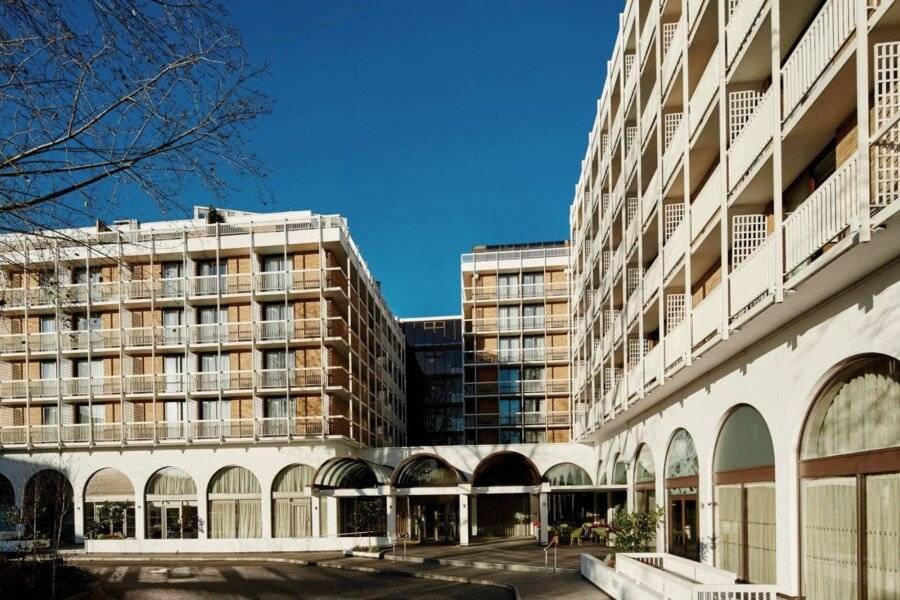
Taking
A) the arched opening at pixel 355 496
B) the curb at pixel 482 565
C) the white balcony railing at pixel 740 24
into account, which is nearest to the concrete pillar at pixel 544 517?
the curb at pixel 482 565

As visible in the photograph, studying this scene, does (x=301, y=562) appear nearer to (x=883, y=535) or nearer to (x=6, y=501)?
(x=6, y=501)

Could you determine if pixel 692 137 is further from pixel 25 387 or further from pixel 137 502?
pixel 25 387

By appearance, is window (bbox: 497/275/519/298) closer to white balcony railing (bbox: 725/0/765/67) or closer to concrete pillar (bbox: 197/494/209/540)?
concrete pillar (bbox: 197/494/209/540)

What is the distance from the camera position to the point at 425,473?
42.0 meters

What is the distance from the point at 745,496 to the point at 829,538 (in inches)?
187

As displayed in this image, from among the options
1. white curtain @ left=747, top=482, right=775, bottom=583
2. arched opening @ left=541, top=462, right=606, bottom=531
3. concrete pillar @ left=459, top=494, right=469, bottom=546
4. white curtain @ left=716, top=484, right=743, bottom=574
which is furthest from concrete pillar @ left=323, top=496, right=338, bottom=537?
white curtain @ left=747, top=482, right=775, bottom=583

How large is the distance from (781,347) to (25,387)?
1714 inches

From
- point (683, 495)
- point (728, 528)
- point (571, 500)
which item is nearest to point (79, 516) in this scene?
point (571, 500)

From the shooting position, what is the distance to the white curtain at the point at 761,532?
15.9 meters

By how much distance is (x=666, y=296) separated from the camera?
23.4 metres

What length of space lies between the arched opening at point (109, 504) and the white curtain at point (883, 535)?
40.6m

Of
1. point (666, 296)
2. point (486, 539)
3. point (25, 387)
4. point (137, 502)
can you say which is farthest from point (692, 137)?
point (25, 387)

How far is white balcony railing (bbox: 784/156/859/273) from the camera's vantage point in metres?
10.7

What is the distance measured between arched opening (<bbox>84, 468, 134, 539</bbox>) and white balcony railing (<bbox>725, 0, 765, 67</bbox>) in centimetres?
3916
